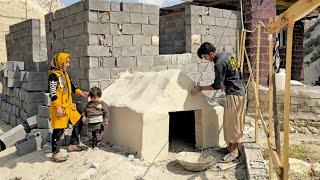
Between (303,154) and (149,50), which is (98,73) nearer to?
(149,50)

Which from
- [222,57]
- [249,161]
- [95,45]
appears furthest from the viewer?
[95,45]

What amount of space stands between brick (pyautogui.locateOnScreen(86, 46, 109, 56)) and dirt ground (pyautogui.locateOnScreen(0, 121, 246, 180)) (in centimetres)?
160

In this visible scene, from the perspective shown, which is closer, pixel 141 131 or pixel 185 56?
pixel 141 131

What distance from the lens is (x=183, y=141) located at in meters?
6.12

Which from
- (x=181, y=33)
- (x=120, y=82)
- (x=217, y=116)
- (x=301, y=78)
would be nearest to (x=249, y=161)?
(x=217, y=116)

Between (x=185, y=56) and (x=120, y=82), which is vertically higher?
(x=185, y=56)

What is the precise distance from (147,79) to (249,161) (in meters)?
2.09

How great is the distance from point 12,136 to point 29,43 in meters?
3.16

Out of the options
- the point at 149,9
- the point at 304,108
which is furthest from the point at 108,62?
the point at 304,108

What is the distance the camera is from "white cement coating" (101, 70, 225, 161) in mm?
4906

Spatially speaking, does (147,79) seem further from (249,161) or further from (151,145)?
(249,161)

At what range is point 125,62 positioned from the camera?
→ 6.31 m

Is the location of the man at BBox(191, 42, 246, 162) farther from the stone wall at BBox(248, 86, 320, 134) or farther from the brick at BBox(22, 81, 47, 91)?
the brick at BBox(22, 81, 47, 91)

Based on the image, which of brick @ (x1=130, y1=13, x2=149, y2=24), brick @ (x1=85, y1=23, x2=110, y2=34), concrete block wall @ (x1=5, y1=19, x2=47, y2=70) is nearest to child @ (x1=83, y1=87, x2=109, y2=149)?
brick @ (x1=85, y1=23, x2=110, y2=34)
